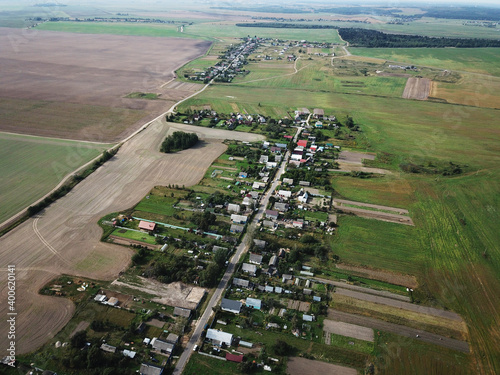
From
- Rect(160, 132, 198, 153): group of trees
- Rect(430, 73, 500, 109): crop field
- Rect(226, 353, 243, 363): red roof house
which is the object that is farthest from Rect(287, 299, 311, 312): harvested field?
Rect(430, 73, 500, 109): crop field

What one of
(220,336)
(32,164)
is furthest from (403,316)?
(32,164)

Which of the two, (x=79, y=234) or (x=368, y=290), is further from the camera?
(x=79, y=234)

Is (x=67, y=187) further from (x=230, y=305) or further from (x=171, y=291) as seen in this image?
(x=230, y=305)

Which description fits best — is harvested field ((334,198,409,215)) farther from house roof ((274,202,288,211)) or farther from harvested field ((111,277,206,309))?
harvested field ((111,277,206,309))

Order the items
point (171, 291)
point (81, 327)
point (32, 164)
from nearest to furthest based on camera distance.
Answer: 1. point (81, 327)
2. point (171, 291)
3. point (32, 164)

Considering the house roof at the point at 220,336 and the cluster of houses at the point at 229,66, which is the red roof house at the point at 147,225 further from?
the cluster of houses at the point at 229,66
